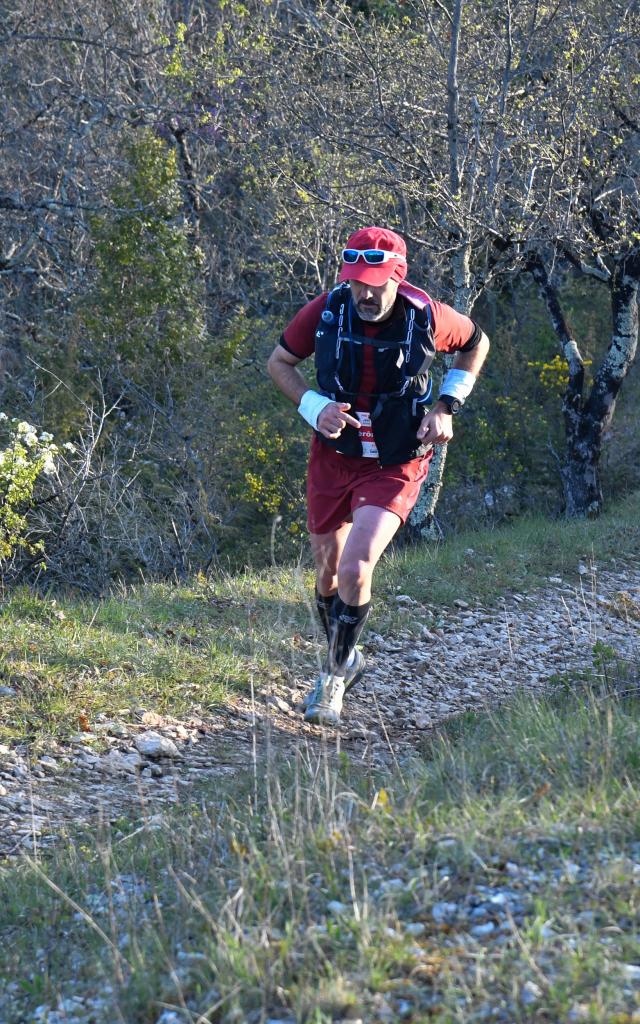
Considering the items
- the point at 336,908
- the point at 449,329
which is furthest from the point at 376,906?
the point at 449,329

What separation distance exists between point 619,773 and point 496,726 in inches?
40.2

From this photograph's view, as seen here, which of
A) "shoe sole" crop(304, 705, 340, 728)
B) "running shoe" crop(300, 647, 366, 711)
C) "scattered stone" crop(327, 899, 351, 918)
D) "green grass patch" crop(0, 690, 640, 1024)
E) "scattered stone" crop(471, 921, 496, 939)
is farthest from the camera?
"running shoe" crop(300, 647, 366, 711)

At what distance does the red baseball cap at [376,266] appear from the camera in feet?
15.6

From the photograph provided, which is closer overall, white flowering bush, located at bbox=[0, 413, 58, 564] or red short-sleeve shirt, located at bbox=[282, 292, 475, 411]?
red short-sleeve shirt, located at bbox=[282, 292, 475, 411]

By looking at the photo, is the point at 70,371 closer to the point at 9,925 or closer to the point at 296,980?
the point at 9,925

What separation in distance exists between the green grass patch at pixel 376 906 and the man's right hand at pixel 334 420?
151 cm

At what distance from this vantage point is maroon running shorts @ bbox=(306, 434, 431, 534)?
16.7ft

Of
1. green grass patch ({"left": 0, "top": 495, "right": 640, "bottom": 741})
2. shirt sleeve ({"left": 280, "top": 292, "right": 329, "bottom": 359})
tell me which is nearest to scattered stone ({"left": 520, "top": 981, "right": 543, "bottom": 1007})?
green grass patch ({"left": 0, "top": 495, "right": 640, "bottom": 741})

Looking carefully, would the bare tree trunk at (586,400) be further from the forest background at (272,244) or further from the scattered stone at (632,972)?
the scattered stone at (632,972)

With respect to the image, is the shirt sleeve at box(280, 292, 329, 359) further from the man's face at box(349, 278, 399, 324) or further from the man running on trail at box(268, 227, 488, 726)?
the man's face at box(349, 278, 399, 324)

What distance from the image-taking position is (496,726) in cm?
462

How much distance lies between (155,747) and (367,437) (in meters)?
1.66

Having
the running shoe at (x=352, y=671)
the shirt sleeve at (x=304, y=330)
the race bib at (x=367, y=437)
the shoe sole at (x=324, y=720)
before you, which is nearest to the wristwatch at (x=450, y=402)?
the race bib at (x=367, y=437)

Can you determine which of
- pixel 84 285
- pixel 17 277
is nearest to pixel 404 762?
pixel 84 285
